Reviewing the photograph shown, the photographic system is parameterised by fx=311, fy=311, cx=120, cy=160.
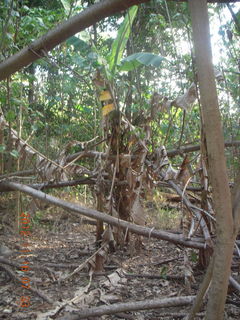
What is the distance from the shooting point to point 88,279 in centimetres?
317

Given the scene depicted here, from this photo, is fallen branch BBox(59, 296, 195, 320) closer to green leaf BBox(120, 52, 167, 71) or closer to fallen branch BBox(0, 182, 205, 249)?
fallen branch BBox(0, 182, 205, 249)

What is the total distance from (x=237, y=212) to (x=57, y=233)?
413cm

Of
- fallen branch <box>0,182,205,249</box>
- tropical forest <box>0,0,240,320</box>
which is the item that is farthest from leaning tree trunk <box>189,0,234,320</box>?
fallen branch <box>0,182,205,249</box>

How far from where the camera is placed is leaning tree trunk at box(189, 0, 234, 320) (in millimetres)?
1308

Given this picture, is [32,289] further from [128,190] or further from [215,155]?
[215,155]

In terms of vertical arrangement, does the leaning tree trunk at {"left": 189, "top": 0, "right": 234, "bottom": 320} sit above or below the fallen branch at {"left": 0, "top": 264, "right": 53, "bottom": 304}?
above

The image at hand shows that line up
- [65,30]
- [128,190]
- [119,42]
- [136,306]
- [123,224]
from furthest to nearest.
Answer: [128,190]
[119,42]
[123,224]
[136,306]
[65,30]

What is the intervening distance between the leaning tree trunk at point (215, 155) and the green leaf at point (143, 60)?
5.00 feet

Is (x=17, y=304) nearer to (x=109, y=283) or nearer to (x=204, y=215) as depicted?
(x=109, y=283)

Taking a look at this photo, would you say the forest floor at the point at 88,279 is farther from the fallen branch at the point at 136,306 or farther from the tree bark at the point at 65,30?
the tree bark at the point at 65,30

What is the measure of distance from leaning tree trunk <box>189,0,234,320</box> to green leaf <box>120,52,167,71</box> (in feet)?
5.00

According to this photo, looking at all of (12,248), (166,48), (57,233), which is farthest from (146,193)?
(166,48)

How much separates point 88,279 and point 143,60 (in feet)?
7.33

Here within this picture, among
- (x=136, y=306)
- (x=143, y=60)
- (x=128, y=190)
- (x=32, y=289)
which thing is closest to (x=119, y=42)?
(x=143, y=60)
